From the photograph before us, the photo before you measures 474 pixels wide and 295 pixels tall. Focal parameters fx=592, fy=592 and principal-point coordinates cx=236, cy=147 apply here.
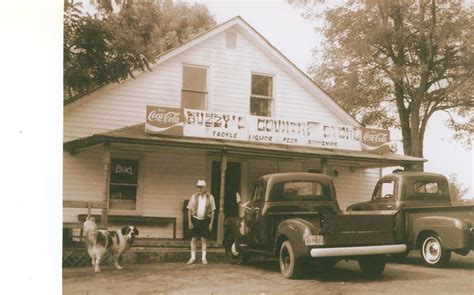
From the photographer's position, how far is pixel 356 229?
7.65m

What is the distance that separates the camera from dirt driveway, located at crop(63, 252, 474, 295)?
7094mm

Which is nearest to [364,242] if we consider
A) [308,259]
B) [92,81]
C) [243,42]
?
[308,259]

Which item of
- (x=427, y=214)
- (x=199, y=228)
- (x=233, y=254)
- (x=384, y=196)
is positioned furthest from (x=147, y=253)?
(x=427, y=214)

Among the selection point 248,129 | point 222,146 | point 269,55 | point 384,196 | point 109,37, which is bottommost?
point 384,196

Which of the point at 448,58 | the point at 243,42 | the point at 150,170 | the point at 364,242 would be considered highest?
the point at 243,42

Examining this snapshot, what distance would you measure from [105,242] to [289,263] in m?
2.74

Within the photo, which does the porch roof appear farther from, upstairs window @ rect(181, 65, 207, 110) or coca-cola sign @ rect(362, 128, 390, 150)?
upstairs window @ rect(181, 65, 207, 110)

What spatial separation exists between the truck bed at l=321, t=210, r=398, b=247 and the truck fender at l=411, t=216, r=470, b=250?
126cm

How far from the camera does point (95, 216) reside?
457 inches

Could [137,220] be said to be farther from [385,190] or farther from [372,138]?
[372,138]

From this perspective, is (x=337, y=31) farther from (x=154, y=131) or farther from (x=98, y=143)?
(x=98, y=143)

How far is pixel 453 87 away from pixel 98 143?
621cm

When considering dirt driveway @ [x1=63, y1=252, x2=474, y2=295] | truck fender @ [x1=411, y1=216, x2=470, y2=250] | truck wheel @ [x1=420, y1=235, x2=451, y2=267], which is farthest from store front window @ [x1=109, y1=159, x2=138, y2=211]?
truck wheel @ [x1=420, y1=235, x2=451, y2=267]
